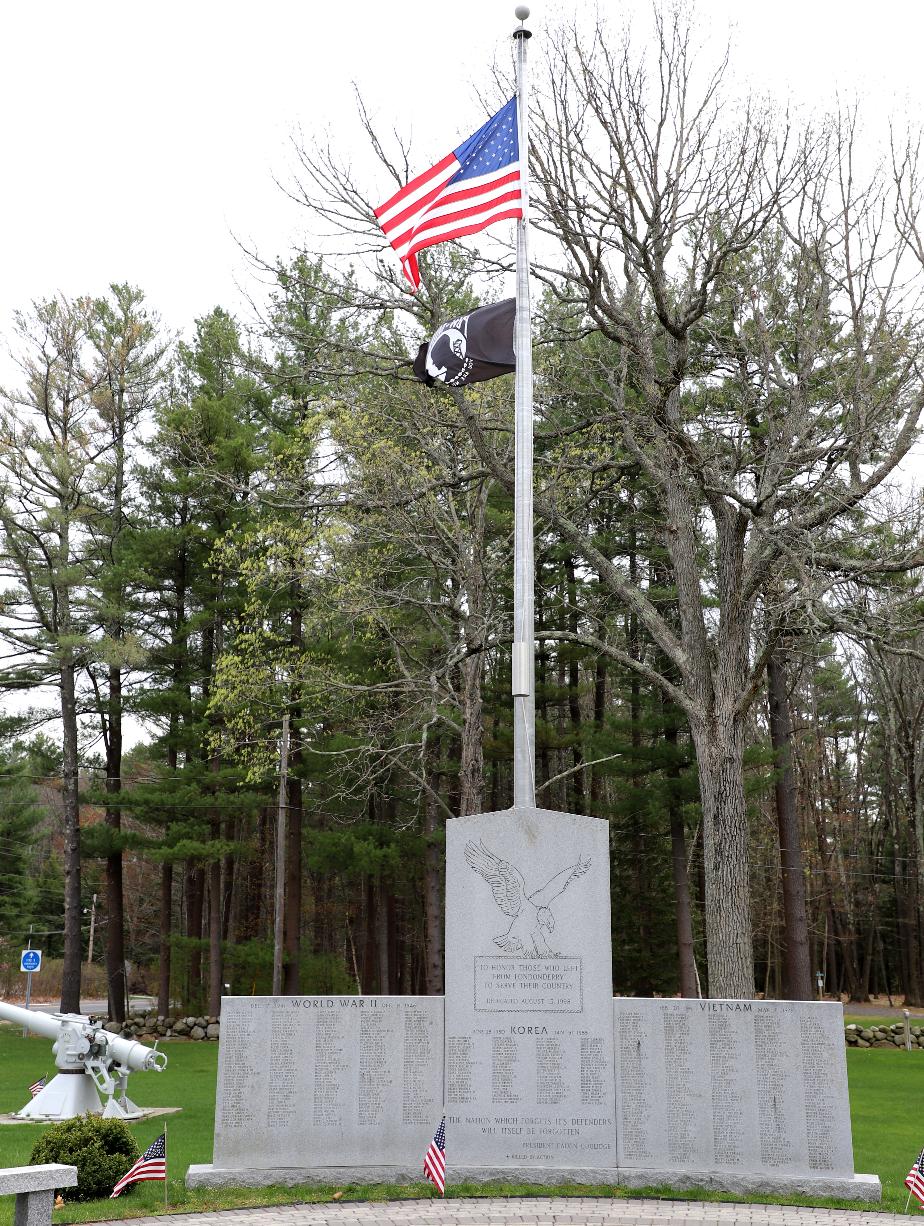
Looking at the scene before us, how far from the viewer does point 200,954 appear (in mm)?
32219

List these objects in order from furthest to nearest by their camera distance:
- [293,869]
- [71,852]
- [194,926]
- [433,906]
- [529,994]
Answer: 1. [194,926]
2. [293,869]
3. [71,852]
4. [433,906]
5. [529,994]

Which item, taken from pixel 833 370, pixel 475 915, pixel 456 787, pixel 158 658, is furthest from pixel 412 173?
pixel 456 787

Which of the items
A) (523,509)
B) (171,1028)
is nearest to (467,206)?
(523,509)

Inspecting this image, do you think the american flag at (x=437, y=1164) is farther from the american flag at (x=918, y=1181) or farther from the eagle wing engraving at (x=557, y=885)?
the american flag at (x=918, y=1181)

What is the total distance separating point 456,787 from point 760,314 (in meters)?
18.6

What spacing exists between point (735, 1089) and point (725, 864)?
5961 mm

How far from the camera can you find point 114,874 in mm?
29016

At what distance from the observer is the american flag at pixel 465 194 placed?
33.6ft

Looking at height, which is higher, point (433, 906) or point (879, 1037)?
point (433, 906)

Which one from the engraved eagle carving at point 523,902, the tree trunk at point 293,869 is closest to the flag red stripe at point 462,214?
the engraved eagle carving at point 523,902

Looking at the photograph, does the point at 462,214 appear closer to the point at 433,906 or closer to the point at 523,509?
the point at 523,509

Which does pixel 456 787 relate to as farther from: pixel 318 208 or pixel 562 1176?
pixel 562 1176

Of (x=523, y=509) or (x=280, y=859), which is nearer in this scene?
(x=523, y=509)

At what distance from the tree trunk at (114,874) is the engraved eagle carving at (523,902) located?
20289 mm
